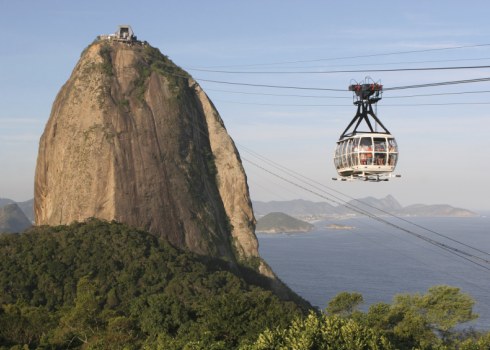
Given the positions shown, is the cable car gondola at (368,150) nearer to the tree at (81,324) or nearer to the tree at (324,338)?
the tree at (324,338)

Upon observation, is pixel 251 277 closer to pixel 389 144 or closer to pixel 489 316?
pixel 489 316

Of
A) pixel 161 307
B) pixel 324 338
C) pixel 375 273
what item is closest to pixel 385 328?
pixel 161 307

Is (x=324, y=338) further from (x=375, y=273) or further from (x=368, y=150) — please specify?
(x=375, y=273)

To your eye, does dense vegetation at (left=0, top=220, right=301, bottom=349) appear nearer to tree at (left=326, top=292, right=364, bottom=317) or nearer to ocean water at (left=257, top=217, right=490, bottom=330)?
tree at (left=326, top=292, right=364, bottom=317)

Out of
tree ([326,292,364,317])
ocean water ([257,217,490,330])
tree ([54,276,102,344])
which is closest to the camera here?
tree ([54,276,102,344])

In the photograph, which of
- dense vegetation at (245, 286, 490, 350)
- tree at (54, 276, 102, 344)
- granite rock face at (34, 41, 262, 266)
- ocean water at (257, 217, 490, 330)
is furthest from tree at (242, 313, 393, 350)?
ocean water at (257, 217, 490, 330)

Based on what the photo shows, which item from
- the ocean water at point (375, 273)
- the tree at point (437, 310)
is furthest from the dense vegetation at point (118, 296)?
the ocean water at point (375, 273)

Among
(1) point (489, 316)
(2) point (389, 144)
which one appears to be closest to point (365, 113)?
(2) point (389, 144)
